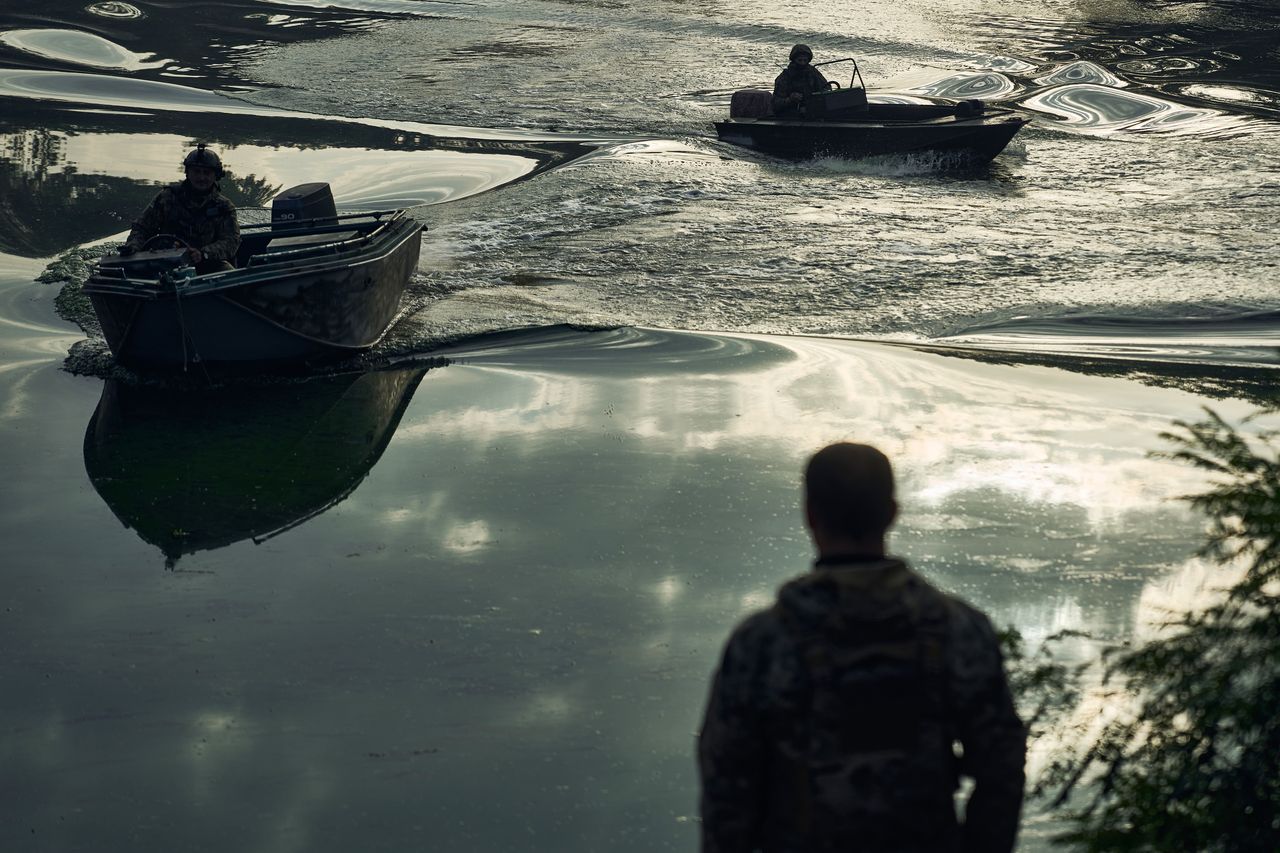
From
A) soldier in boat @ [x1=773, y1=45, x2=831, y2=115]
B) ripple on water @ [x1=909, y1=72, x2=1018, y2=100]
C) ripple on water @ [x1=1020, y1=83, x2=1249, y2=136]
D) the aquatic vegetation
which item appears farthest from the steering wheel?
ripple on water @ [x1=909, y1=72, x2=1018, y2=100]

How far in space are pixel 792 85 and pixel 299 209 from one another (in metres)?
8.87

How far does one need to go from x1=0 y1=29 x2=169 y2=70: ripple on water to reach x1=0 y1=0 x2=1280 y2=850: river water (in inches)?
140

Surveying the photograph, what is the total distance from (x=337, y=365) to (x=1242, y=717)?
8.39m

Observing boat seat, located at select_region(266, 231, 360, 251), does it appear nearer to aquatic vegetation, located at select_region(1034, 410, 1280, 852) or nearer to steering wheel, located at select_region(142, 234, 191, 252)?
steering wheel, located at select_region(142, 234, 191, 252)

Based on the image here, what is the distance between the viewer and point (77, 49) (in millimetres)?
25047

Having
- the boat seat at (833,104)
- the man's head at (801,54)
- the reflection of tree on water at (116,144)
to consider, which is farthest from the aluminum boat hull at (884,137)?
the reflection of tree on water at (116,144)

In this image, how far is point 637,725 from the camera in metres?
5.61

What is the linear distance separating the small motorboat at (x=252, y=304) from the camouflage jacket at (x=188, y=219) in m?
0.27

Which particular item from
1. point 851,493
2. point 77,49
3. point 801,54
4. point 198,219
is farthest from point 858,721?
point 77,49

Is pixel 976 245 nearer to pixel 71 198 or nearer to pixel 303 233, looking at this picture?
pixel 303 233

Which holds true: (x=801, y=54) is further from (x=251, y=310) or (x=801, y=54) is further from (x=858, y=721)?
(x=858, y=721)

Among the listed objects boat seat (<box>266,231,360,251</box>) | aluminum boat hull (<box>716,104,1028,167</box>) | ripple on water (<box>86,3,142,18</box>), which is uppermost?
ripple on water (<box>86,3,142,18</box>)

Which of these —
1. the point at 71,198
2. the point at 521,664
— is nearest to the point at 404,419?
the point at 521,664

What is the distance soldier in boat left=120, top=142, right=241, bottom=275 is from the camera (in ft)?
34.1
